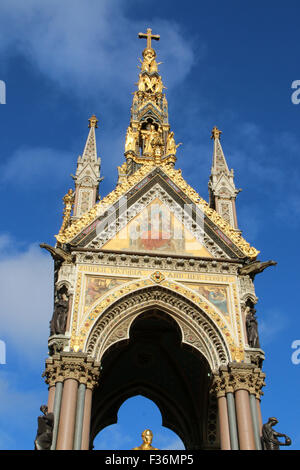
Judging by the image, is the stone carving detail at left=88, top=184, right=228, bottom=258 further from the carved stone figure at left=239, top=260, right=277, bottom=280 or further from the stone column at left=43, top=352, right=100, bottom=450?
the stone column at left=43, top=352, right=100, bottom=450

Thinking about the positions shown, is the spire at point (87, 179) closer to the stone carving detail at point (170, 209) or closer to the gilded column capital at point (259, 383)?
the stone carving detail at point (170, 209)

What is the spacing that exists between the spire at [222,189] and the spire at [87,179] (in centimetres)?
380

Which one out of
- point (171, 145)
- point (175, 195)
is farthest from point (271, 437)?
point (171, 145)

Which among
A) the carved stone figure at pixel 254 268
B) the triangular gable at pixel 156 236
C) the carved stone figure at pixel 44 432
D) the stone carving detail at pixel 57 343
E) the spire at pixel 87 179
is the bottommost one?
the carved stone figure at pixel 44 432

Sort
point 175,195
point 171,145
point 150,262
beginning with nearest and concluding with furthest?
point 150,262 < point 175,195 < point 171,145

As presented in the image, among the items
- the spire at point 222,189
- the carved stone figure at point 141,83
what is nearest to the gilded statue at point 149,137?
the carved stone figure at point 141,83

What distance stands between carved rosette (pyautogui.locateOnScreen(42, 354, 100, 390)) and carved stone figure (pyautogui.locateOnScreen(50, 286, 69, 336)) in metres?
0.79

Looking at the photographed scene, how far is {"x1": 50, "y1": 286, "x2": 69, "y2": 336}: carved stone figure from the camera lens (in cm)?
1605

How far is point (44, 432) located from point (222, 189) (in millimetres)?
10252

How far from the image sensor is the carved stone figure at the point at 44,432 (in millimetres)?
13805

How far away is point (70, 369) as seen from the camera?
50.1 feet

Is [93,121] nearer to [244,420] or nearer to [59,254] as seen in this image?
[59,254]

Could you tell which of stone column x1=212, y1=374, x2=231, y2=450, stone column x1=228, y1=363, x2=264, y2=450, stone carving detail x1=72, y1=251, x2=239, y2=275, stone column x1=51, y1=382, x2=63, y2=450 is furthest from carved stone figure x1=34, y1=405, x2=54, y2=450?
stone carving detail x1=72, y1=251, x2=239, y2=275
